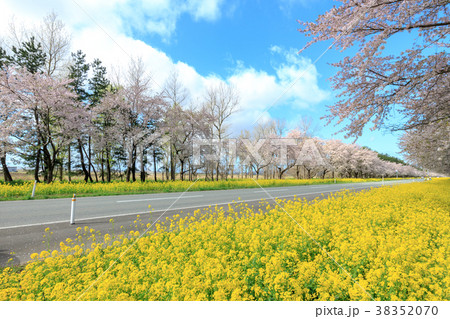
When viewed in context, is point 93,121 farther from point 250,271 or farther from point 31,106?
point 250,271

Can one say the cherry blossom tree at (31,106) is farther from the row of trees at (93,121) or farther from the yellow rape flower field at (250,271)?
the yellow rape flower field at (250,271)

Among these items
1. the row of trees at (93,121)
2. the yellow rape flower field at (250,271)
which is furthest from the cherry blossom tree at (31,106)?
the yellow rape flower field at (250,271)

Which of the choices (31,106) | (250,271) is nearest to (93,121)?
(31,106)

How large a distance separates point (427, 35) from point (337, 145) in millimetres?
50737

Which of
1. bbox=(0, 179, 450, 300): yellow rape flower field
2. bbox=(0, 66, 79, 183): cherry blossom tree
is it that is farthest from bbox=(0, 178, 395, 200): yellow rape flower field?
bbox=(0, 179, 450, 300): yellow rape flower field

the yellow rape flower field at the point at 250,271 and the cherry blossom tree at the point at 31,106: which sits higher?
the cherry blossom tree at the point at 31,106

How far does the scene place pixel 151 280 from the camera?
2.71 meters

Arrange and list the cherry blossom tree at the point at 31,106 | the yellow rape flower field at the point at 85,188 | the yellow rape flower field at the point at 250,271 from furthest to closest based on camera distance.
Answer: the cherry blossom tree at the point at 31,106
the yellow rape flower field at the point at 85,188
the yellow rape flower field at the point at 250,271

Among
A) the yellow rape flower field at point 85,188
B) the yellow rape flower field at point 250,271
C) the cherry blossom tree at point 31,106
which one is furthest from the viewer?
the cherry blossom tree at point 31,106

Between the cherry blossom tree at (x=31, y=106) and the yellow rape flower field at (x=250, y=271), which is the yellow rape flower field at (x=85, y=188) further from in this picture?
the yellow rape flower field at (x=250, y=271)

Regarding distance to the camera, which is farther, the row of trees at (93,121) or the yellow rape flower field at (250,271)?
the row of trees at (93,121)

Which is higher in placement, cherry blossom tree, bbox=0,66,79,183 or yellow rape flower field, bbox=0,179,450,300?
cherry blossom tree, bbox=0,66,79,183

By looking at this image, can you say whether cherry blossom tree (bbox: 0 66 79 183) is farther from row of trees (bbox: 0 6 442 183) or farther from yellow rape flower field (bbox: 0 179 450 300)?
yellow rape flower field (bbox: 0 179 450 300)
